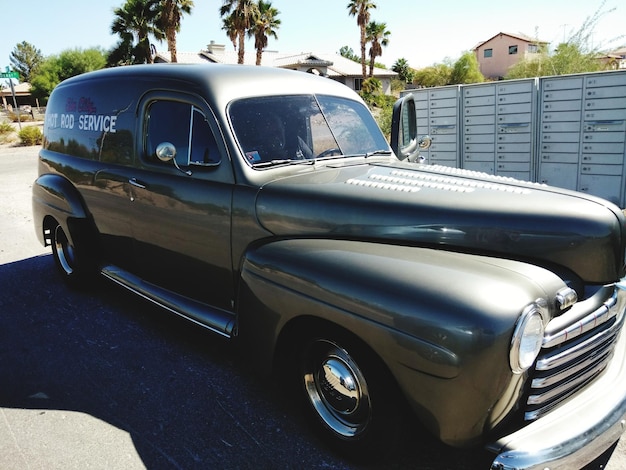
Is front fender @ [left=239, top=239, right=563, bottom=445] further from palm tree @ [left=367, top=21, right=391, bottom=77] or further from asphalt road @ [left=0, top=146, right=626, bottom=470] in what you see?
palm tree @ [left=367, top=21, right=391, bottom=77]

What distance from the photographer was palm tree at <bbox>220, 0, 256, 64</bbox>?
29.4 metres

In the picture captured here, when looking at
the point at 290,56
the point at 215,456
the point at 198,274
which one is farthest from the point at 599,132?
the point at 290,56

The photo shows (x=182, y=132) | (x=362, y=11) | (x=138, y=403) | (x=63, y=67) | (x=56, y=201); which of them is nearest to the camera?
(x=138, y=403)

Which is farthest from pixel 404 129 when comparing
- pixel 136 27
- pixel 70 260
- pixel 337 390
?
pixel 136 27

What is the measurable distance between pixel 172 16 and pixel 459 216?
2789cm

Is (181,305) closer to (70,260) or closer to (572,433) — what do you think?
(70,260)

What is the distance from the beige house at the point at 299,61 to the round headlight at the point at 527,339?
123ft

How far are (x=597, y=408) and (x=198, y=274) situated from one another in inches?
94.7

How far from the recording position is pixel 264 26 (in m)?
32.0

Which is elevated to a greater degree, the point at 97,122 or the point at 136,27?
the point at 136,27

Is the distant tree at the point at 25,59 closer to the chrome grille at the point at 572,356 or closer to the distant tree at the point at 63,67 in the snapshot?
the distant tree at the point at 63,67

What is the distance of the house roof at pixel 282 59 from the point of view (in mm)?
39500

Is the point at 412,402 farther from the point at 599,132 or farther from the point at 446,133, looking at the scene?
the point at 446,133

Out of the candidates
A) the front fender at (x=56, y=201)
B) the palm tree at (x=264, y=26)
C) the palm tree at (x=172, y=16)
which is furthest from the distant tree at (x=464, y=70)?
the front fender at (x=56, y=201)
